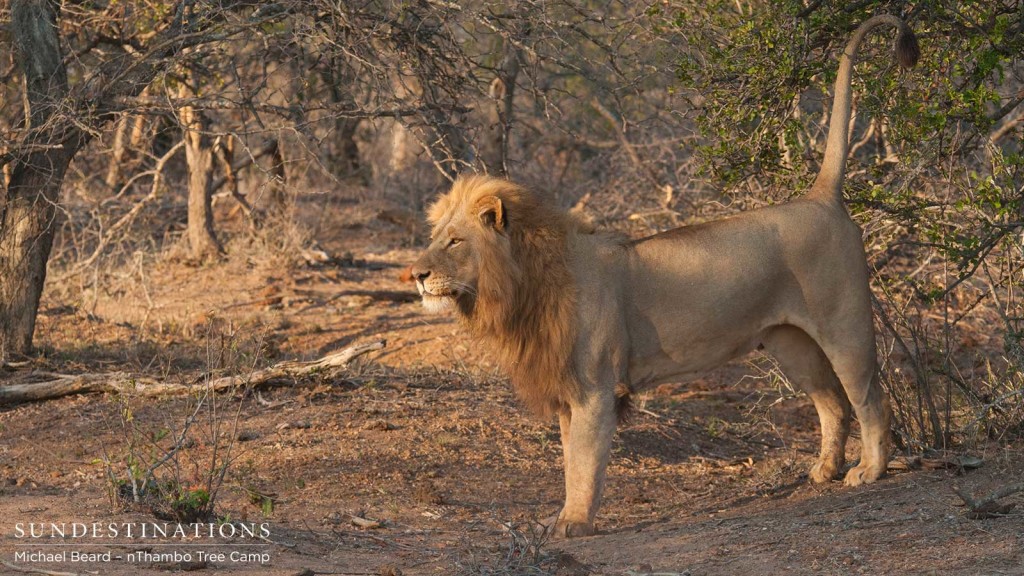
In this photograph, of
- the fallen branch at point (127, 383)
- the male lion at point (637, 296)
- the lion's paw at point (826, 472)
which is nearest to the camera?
the male lion at point (637, 296)

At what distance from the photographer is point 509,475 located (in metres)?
6.33

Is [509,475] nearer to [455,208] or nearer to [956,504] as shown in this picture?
[455,208]

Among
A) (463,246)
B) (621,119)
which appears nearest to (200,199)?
(621,119)

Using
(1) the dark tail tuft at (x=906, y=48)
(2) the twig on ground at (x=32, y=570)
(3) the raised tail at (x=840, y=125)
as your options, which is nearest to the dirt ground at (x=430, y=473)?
(2) the twig on ground at (x=32, y=570)

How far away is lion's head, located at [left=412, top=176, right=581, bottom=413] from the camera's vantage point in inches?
202

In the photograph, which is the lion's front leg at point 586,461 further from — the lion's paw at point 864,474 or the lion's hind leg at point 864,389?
the lion's paw at point 864,474

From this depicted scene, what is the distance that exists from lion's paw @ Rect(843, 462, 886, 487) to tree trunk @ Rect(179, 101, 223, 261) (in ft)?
23.1

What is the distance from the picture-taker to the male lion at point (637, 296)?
518 cm

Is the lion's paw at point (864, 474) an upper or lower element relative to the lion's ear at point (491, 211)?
lower

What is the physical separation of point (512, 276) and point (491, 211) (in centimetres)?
30

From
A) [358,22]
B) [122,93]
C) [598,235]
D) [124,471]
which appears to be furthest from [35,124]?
[598,235]

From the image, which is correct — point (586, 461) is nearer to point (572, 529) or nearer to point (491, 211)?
point (572, 529)

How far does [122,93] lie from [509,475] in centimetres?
318

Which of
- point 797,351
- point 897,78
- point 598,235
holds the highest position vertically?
point 897,78
